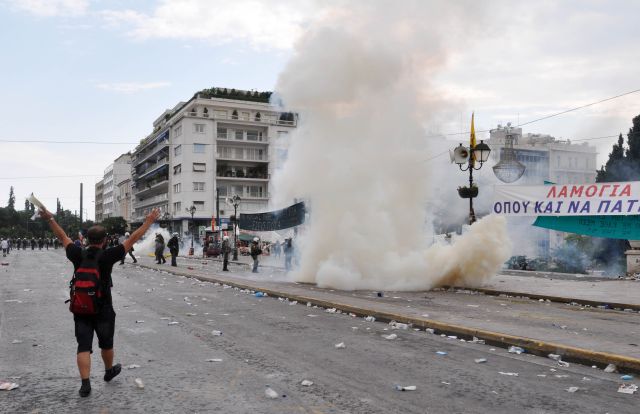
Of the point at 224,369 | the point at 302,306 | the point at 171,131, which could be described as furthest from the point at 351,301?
the point at 171,131

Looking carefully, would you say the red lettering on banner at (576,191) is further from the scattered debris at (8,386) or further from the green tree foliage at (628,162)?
the scattered debris at (8,386)

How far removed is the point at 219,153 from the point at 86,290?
68.8 m

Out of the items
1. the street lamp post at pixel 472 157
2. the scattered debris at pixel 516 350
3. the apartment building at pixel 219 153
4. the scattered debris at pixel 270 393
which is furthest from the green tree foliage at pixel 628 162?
the apartment building at pixel 219 153

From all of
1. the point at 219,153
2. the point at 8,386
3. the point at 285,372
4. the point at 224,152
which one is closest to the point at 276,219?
the point at 285,372

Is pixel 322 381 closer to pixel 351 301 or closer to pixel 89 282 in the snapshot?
pixel 89 282

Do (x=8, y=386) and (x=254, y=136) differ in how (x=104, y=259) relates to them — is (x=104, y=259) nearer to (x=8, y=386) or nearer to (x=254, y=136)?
(x=8, y=386)

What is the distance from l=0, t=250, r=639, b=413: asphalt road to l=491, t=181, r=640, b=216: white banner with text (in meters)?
12.7

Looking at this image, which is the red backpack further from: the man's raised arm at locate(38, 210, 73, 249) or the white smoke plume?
the white smoke plume

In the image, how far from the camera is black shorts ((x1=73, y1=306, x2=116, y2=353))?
532 cm

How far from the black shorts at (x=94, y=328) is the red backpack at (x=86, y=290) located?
0.41 feet

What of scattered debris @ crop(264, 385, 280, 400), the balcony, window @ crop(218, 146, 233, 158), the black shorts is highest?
window @ crop(218, 146, 233, 158)

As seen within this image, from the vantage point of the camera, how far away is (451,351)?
753cm

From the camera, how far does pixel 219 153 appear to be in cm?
7275

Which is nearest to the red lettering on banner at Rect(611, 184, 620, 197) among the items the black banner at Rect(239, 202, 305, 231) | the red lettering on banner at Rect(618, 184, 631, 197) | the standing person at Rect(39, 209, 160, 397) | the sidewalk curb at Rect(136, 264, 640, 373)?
the red lettering on banner at Rect(618, 184, 631, 197)
